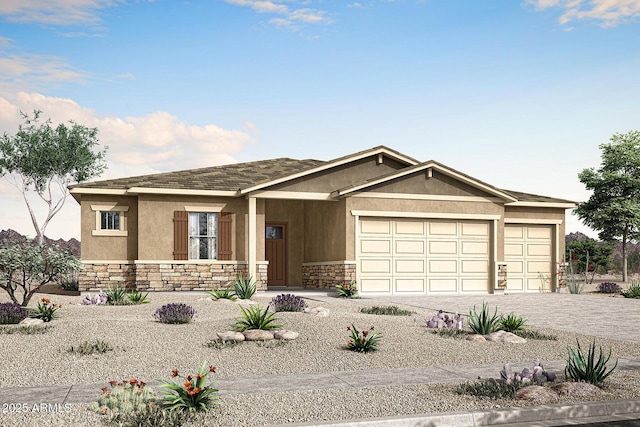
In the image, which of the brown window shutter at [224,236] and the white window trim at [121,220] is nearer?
the white window trim at [121,220]

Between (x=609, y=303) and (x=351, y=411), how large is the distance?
15505mm

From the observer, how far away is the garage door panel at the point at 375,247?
Result: 883 inches

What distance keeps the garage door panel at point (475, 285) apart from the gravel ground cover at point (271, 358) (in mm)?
9608

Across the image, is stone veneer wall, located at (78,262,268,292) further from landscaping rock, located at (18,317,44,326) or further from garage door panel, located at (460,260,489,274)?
landscaping rock, located at (18,317,44,326)

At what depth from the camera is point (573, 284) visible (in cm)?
2548

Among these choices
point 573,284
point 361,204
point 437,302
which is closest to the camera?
point 437,302

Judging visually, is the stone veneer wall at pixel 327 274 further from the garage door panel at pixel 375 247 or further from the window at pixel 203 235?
the window at pixel 203 235

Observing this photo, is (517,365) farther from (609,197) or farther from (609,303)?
(609,197)

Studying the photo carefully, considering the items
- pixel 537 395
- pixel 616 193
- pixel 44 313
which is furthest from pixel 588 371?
pixel 616 193

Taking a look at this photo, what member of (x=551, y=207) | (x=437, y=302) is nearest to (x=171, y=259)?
(x=437, y=302)

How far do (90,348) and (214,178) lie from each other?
46.8ft

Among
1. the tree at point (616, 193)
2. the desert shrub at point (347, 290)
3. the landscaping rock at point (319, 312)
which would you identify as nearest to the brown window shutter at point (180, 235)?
the desert shrub at point (347, 290)

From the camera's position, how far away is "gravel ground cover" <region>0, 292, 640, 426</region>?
7.05m

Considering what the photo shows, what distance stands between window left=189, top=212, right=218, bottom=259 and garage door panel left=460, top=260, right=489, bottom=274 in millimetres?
8583
